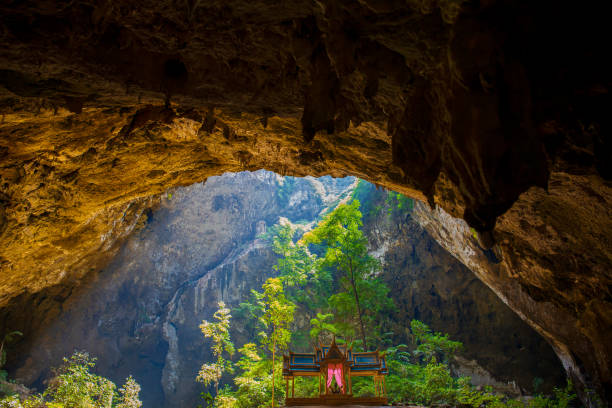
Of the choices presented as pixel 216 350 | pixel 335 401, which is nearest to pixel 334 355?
pixel 335 401

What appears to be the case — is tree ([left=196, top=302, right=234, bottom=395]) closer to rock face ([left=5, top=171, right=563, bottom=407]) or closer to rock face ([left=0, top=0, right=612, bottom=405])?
rock face ([left=5, top=171, right=563, bottom=407])

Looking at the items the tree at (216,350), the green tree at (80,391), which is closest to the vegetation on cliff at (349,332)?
the tree at (216,350)

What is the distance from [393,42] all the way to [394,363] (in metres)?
12.2

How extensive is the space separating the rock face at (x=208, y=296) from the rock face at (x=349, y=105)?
5.64 metres

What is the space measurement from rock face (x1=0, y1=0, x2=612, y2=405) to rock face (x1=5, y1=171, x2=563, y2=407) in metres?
5.64

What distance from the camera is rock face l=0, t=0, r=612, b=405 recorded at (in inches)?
95.6

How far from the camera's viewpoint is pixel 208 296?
23.2m

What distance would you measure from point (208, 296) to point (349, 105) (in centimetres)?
2222

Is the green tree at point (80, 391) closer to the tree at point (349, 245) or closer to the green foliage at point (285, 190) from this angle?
the tree at point (349, 245)

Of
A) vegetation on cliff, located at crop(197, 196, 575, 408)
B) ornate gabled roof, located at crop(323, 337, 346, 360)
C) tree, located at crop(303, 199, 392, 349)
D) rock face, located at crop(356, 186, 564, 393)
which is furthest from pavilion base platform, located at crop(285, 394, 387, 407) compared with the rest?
rock face, located at crop(356, 186, 564, 393)

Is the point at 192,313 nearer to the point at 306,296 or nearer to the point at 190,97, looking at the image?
the point at 306,296

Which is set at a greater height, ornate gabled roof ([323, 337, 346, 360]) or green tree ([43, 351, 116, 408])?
ornate gabled roof ([323, 337, 346, 360])

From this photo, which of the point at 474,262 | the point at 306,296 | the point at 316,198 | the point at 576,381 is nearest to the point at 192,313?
the point at 306,296

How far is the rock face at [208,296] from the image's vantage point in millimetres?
13469
